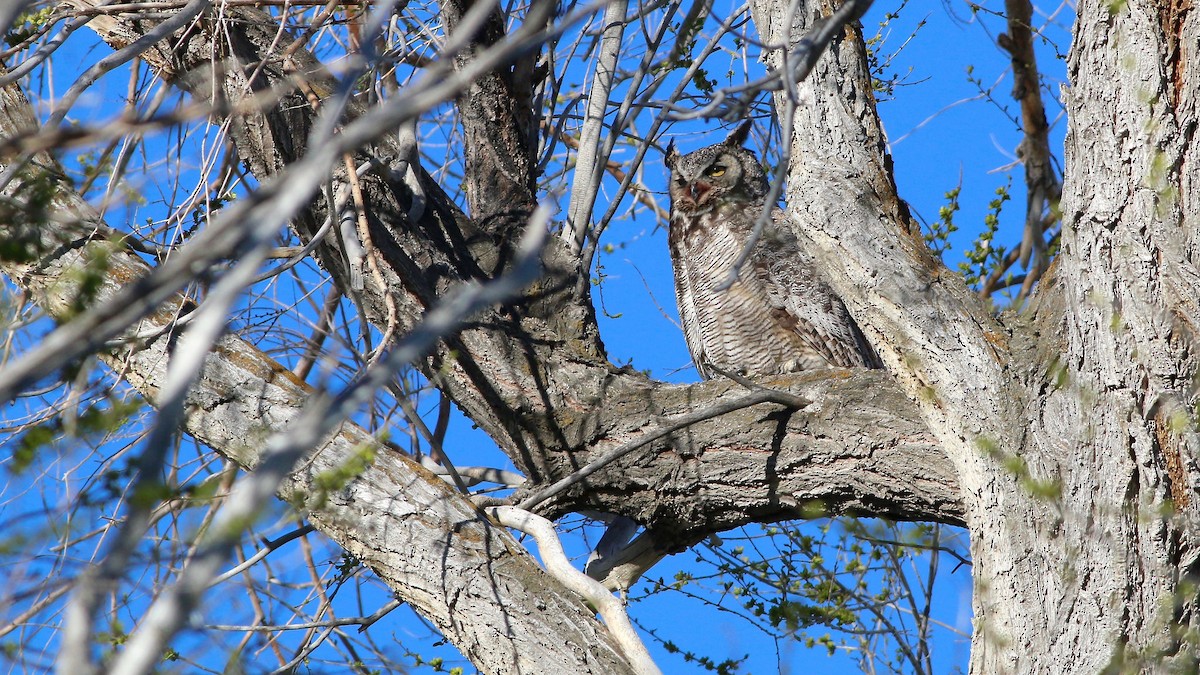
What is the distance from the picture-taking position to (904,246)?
2580mm

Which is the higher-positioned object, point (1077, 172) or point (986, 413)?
point (1077, 172)

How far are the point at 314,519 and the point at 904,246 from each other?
1.67m

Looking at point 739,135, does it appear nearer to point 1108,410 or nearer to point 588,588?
point 588,588

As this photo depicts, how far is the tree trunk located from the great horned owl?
1712 millimetres

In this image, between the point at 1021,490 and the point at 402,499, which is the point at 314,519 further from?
the point at 1021,490

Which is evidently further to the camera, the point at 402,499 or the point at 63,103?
the point at 402,499

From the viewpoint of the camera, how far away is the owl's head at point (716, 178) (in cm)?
471

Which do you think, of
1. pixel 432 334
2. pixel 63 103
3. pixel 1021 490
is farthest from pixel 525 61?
pixel 432 334

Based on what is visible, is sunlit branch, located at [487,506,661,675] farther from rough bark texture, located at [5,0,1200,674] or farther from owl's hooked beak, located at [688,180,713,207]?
owl's hooked beak, located at [688,180,713,207]

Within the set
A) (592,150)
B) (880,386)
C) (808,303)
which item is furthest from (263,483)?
(808,303)

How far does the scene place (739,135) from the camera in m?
4.93

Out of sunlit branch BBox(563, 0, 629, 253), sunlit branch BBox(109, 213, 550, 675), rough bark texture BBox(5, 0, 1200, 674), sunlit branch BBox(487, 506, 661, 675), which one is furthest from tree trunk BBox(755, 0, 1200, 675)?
sunlit branch BBox(563, 0, 629, 253)

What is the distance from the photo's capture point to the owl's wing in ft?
13.5

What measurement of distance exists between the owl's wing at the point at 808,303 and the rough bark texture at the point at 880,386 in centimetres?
106
